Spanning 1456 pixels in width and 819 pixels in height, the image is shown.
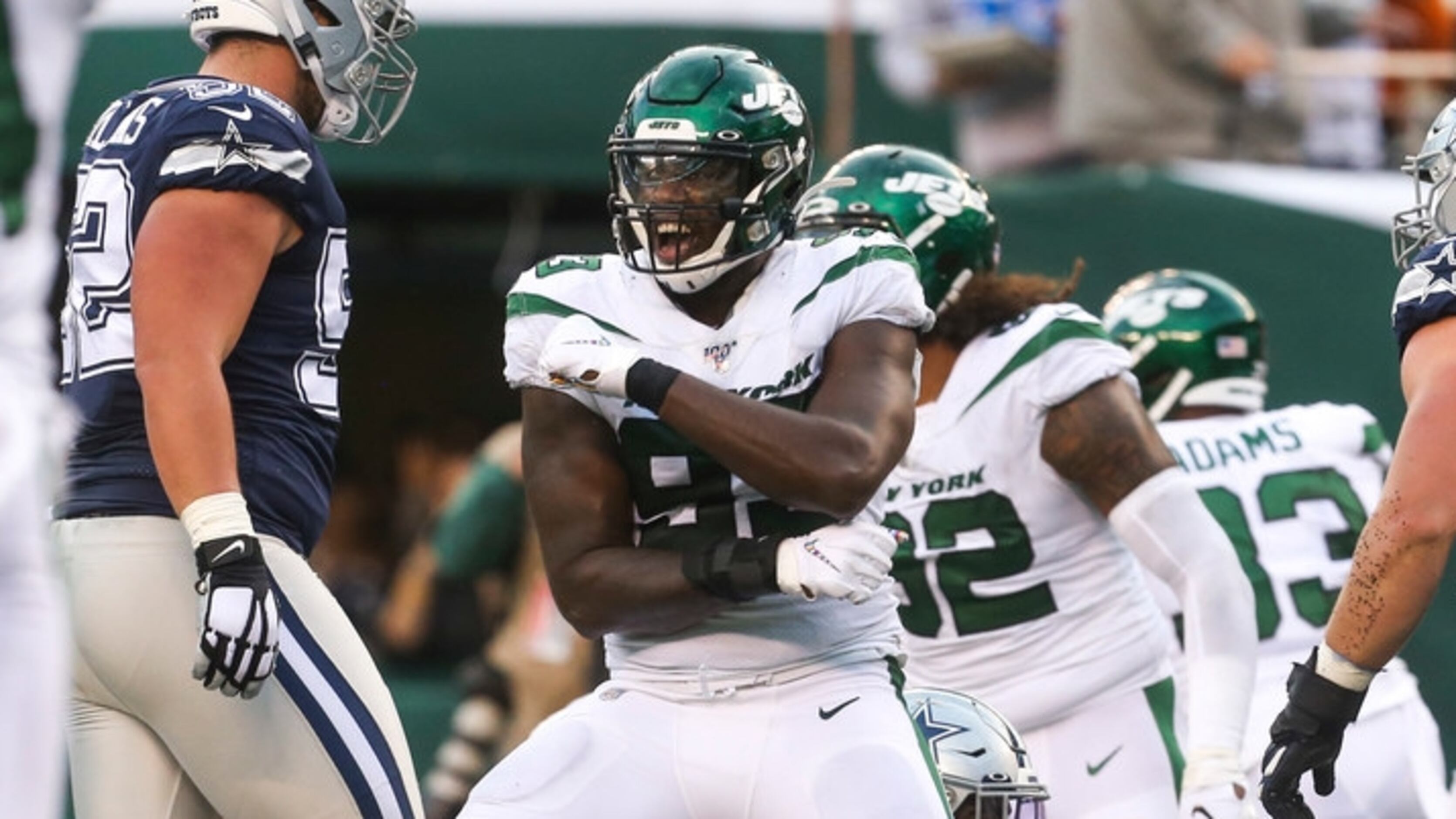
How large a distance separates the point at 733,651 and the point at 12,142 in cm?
141

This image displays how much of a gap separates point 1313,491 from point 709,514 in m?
2.06

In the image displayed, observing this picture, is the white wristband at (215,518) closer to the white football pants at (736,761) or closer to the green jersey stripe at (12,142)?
the white football pants at (736,761)

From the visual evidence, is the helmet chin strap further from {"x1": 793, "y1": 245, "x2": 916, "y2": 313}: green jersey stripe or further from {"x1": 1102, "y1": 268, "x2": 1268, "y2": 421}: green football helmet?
{"x1": 793, "y1": 245, "x2": 916, "y2": 313}: green jersey stripe

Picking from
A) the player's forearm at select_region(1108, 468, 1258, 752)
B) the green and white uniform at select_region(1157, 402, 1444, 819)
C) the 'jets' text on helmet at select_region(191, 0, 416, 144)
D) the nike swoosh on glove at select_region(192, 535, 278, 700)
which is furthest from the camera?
the green and white uniform at select_region(1157, 402, 1444, 819)

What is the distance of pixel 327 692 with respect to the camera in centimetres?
402

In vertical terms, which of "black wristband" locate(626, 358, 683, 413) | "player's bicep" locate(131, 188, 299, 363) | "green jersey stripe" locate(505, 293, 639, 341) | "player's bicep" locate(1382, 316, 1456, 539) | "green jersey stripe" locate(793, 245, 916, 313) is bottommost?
"player's bicep" locate(1382, 316, 1456, 539)

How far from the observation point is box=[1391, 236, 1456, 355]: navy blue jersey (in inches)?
161

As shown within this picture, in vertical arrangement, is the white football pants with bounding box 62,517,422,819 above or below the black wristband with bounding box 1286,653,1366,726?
above

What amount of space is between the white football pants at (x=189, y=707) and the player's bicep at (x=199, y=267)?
0.30 metres

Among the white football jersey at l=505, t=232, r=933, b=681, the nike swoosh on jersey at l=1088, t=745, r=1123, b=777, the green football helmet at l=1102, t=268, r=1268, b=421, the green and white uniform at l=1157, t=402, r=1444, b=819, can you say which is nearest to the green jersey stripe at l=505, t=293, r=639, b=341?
the white football jersey at l=505, t=232, r=933, b=681

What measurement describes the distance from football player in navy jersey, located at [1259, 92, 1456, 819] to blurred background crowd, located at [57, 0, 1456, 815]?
3.83 metres

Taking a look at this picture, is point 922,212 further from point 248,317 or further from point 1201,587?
point 248,317

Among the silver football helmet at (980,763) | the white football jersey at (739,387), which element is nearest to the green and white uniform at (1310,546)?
the silver football helmet at (980,763)

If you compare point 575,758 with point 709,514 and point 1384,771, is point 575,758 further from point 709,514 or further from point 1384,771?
point 1384,771
